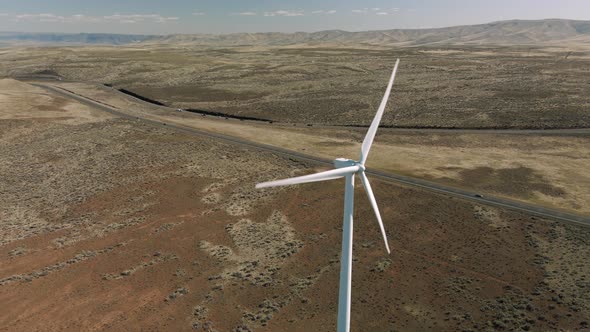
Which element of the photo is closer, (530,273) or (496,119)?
(530,273)

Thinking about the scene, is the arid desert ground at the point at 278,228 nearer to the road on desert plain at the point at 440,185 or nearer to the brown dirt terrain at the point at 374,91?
the road on desert plain at the point at 440,185

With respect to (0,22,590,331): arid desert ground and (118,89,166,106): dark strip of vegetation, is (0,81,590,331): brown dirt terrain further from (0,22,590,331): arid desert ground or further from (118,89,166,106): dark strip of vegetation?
(118,89,166,106): dark strip of vegetation

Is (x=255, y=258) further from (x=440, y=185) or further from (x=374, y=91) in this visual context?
(x=374, y=91)

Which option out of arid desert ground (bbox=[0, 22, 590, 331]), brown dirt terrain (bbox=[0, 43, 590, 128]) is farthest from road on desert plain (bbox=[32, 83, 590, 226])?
brown dirt terrain (bbox=[0, 43, 590, 128])

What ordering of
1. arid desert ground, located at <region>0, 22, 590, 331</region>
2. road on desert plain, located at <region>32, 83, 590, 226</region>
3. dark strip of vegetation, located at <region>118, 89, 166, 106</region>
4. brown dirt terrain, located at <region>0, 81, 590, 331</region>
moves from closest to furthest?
brown dirt terrain, located at <region>0, 81, 590, 331</region> < arid desert ground, located at <region>0, 22, 590, 331</region> < road on desert plain, located at <region>32, 83, 590, 226</region> < dark strip of vegetation, located at <region>118, 89, 166, 106</region>

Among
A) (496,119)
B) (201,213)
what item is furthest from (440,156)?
(201,213)

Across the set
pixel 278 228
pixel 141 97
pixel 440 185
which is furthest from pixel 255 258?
pixel 141 97

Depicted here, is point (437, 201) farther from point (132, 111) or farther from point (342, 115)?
point (132, 111)
